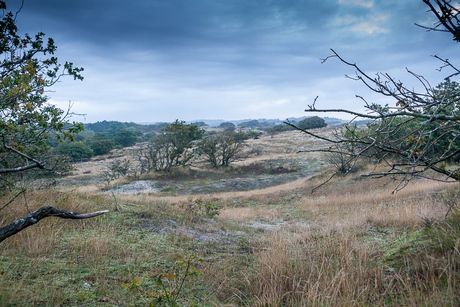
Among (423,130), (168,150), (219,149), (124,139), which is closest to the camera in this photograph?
(423,130)

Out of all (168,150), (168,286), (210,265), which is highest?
(168,150)

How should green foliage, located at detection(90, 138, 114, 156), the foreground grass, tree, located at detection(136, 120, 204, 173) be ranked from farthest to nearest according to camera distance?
green foliage, located at detection(90, 138, 114, 156) < tree, located at detection(136, 120, 204, 173) < the foreground grass

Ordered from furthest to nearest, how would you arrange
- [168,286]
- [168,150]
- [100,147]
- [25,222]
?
[100,147] → [168,150] → [168,286] → [25,222]

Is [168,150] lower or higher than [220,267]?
higher

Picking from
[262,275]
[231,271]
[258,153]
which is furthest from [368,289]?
[258,153]

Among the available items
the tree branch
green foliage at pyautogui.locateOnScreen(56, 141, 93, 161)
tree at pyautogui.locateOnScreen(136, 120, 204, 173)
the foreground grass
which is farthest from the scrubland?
green foliage at pyautogui.locateOnScreen(56, 141, 93, 161)

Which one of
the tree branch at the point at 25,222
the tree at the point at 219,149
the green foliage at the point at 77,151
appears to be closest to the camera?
the tree branch at the point at 25,222

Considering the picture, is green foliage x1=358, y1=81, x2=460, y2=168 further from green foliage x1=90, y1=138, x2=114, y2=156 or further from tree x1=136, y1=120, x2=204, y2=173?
green foliage x1=90, y1=138, x2=114, y2=156

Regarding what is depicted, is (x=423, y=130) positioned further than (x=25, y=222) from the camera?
Yes

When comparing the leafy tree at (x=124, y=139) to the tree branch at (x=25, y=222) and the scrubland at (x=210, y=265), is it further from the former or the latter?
the tree branch at (x=25, y=222)

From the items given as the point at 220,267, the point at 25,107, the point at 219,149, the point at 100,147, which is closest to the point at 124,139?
the point at 100,147

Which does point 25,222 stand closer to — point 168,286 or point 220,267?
point 168,286

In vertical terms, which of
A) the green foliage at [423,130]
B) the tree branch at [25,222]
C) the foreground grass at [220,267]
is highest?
the green foliage at [423,130]

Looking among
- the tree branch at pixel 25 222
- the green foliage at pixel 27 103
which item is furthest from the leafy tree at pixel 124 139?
the tree branch at pixel 25 222
